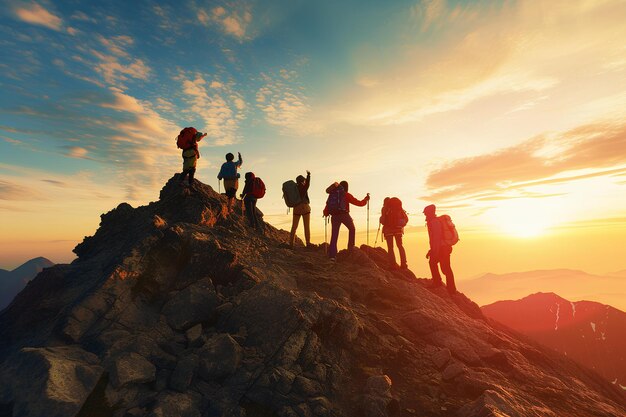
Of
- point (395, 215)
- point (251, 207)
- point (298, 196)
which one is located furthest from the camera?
point (251, 207)

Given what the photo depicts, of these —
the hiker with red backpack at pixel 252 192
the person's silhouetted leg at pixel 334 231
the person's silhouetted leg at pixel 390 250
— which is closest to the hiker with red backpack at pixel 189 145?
the hiker with red backpack at pixel 252 192

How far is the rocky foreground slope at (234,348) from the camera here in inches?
261

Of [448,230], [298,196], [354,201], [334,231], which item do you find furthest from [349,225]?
[448,230]

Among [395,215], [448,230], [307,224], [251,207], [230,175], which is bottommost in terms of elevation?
[448,230]

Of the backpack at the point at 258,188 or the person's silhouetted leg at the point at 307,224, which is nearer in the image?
the person's silhouetted leg at the point at 307,224

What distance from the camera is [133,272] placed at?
396 inches

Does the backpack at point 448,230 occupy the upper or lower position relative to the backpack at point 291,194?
lower

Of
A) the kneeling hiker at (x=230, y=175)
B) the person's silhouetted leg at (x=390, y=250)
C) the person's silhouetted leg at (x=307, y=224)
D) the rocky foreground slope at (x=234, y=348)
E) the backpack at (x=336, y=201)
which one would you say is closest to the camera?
the rocky foreground slope at (x=234, y=348)

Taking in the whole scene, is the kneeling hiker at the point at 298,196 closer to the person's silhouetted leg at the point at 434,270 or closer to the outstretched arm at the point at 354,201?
the outstretched arm at the point at 354,201

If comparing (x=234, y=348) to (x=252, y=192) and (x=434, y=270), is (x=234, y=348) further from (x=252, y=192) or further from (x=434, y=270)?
(x=434, y=270)

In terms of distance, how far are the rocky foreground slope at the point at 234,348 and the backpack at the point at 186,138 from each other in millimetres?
4887

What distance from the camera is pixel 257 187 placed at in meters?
18.1

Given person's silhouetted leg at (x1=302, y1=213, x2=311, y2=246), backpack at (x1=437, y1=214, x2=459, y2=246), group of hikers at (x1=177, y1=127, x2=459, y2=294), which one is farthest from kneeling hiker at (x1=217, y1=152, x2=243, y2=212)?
backpack at (x1=437, y1=214, x2=459, y2=246)

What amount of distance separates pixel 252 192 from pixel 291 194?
8.77 ft
